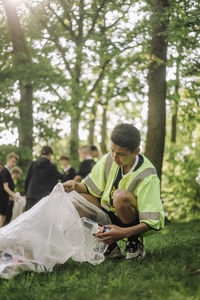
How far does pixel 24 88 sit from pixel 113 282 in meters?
9.93

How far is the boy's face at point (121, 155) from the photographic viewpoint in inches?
146

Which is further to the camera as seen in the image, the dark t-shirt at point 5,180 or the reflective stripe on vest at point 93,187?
the dark t-shirt at point 5,180

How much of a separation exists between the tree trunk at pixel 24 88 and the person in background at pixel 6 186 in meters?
3.11

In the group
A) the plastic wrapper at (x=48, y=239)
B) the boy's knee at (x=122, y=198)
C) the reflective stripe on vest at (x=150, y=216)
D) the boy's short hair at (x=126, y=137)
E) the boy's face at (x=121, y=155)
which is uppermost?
the boy's short hair at (x=126, y=137)

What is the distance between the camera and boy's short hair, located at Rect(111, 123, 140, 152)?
368 cm

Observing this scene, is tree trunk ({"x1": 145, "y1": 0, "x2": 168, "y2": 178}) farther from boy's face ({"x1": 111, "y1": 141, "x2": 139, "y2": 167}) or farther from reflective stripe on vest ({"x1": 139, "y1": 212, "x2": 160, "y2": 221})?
reflective stripe on vest ({"x1": 139, "y1": 212, "x2": 160, "y2": 221})

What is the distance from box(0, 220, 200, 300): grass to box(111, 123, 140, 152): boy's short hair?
3.60 ft

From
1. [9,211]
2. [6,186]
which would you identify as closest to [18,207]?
[9,211]

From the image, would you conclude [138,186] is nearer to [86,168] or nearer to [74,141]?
[86,168]

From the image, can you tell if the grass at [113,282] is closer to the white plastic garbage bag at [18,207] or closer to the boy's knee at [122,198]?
the boy's knee at [122,198]

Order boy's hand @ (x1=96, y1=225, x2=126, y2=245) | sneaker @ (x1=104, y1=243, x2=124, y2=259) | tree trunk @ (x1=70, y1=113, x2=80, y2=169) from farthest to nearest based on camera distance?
tree trunk @ (x1=70, y1=113, x2=80, y2=169) < sneaker @ (x1=104, y1=243, x2=124, y2=259) < boy's hand @ (x1=96, y1=225, x2=126, y2=245)

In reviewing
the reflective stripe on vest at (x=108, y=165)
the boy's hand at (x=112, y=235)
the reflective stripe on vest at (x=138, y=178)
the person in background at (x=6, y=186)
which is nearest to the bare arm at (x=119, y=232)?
the boy's hand at (x=112, y=235)

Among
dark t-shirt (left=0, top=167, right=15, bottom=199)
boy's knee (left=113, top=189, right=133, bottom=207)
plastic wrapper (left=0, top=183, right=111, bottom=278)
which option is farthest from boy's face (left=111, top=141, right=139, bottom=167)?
dark t-shirt (left=0, top=167, right=15, bottom=199)

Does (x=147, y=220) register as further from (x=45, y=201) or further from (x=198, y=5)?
(x=198, y=5)
